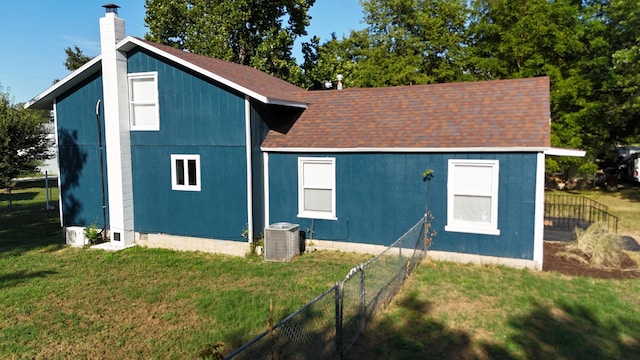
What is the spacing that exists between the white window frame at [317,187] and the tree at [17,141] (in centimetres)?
1238

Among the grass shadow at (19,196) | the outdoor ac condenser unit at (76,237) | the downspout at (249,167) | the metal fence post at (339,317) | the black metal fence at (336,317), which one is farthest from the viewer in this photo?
the grass shadow at (19,196)

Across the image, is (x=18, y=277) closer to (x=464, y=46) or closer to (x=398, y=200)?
(x=398, y=200)

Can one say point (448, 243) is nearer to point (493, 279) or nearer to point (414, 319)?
point (493, 279)

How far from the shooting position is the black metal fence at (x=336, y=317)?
4820 millimetres

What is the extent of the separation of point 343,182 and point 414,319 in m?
5.08

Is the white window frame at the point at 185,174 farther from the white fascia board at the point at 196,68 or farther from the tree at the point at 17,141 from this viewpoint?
the tree at the point at 17,141

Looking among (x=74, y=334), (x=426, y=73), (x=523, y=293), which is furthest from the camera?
(x=426, y=73)

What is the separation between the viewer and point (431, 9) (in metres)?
30.1

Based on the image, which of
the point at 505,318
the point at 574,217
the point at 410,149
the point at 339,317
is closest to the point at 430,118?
the point at 410,149

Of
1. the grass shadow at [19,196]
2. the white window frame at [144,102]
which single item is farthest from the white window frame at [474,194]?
the grass shadow at [19,196]

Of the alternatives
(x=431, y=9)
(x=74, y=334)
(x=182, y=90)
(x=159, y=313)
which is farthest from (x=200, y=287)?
(x=431, y=9)

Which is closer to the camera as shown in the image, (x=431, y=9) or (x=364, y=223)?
(x=364, y=223)

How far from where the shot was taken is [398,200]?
1125 centimetres

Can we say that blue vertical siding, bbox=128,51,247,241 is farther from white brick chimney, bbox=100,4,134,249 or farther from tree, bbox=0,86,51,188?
tree, bbox=0,86,51,188
